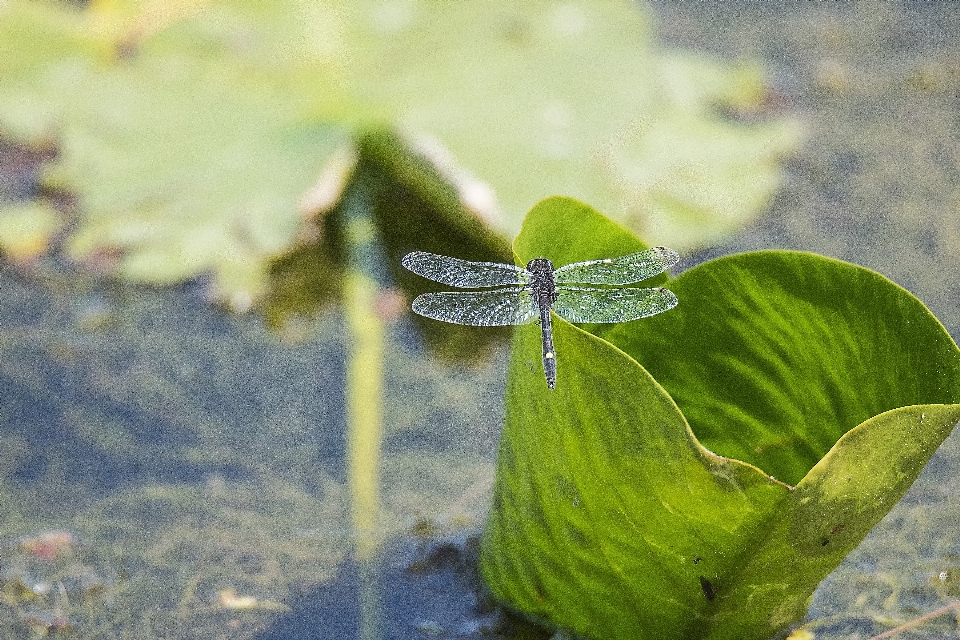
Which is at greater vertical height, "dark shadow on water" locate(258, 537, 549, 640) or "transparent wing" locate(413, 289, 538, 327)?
"transparent wing" locate(413, 289, 538, 327)

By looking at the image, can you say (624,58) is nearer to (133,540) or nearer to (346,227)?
(346,227)

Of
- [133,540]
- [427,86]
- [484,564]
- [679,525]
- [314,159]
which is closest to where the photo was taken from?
[679,525]

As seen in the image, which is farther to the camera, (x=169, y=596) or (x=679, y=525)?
(x=169, y=596)

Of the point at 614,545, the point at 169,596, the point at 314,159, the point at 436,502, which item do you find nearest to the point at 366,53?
the point at 314,159


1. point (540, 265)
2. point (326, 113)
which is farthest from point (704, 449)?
point (326, 113)

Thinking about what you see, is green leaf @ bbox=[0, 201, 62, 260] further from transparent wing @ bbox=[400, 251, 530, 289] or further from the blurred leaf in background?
transparent wing @ bbox=[400, 251, 530, 289]

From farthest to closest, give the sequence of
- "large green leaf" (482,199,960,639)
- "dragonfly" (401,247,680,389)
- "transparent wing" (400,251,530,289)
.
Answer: "transparent wing" (400,251,530,289), "dragonfly" (401,247,680,389), "large green leaf" (482,199,960,639)

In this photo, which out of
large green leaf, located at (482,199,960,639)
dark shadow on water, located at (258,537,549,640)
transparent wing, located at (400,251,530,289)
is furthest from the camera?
transparent wing, located at (400,251,530,289)

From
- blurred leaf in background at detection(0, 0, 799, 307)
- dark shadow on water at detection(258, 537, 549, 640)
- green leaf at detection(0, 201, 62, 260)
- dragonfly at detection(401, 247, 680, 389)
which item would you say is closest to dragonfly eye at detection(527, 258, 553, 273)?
dragonfly at detection(401, 247, 680, 389)
